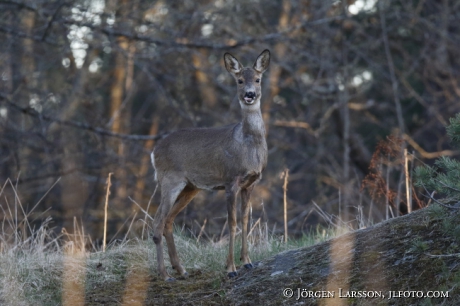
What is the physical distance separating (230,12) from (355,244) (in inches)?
322

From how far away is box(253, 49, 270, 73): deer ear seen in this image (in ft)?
24.6

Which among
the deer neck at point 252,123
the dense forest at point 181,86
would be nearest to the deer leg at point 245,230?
Answer: the deer neck at point 252,123

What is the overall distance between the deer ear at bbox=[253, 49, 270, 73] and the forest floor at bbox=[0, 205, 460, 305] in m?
1.87

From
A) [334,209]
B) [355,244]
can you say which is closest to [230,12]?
[334,209]

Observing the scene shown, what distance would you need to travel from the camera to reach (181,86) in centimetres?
1404

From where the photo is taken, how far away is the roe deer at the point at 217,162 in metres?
6.83

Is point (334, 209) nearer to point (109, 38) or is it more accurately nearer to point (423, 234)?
point (109, 38)

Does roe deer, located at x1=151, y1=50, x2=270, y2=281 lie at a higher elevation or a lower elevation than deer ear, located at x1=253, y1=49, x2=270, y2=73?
lower

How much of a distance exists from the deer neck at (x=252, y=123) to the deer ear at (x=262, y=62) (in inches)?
20.9

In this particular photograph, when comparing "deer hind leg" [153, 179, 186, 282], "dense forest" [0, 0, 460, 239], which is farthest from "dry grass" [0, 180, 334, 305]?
"dense forest" [0, 0, 460, 239]

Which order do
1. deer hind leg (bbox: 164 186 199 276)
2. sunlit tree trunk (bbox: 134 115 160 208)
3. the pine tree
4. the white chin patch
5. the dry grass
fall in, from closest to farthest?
the pine tree
the dry grass
deer hind leg (bbox: 164 186 199 276)
the white chin patch
sunlit tree trunk (bbox: 134 115 160 208)

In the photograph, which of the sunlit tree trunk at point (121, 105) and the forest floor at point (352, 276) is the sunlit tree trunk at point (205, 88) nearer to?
the sunlit tree trunk at point (121, 105)

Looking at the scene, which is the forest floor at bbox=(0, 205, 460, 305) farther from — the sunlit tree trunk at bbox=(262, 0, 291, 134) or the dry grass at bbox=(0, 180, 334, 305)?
the sunlit tree trunk at bbox=(262, 0, 291, 134)

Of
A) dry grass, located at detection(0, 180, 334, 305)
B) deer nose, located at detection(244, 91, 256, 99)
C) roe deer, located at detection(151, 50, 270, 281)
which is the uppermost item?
deer nose, located at detection(244, 91, 256, 99)
